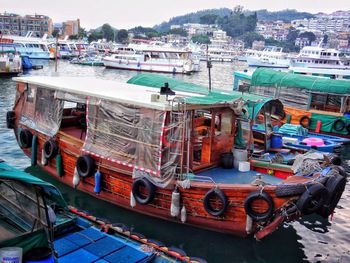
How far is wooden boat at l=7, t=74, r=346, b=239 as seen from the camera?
8141 millimetres

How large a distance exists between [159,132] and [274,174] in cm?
354

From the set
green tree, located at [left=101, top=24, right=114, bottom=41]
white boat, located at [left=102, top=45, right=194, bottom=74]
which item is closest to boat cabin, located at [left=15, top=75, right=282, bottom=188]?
white boat, located at [left=102, top=45, right=194, bottom=74]

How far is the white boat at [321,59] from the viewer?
48.2 metres

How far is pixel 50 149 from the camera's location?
11289 mm

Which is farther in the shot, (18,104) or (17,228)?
(18,104)

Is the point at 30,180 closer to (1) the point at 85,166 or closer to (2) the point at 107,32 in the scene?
(1) the point at 85,166

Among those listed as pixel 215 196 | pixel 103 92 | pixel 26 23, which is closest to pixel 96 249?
pixel 215 196

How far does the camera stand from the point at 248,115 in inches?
421

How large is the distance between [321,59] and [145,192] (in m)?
46.2

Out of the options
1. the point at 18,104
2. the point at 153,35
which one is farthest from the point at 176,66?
the point at 153,35

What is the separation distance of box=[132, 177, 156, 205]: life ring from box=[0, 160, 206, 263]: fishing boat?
0.92 m

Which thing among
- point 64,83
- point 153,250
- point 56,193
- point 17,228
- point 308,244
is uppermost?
point 64,83

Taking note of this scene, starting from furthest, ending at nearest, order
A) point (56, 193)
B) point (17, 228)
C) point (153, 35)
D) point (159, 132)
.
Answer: point (153, 35) → point (159, 132) → point (17, 228) → point (56, 193)

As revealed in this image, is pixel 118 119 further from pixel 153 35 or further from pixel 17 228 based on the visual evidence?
pixel 153 35
